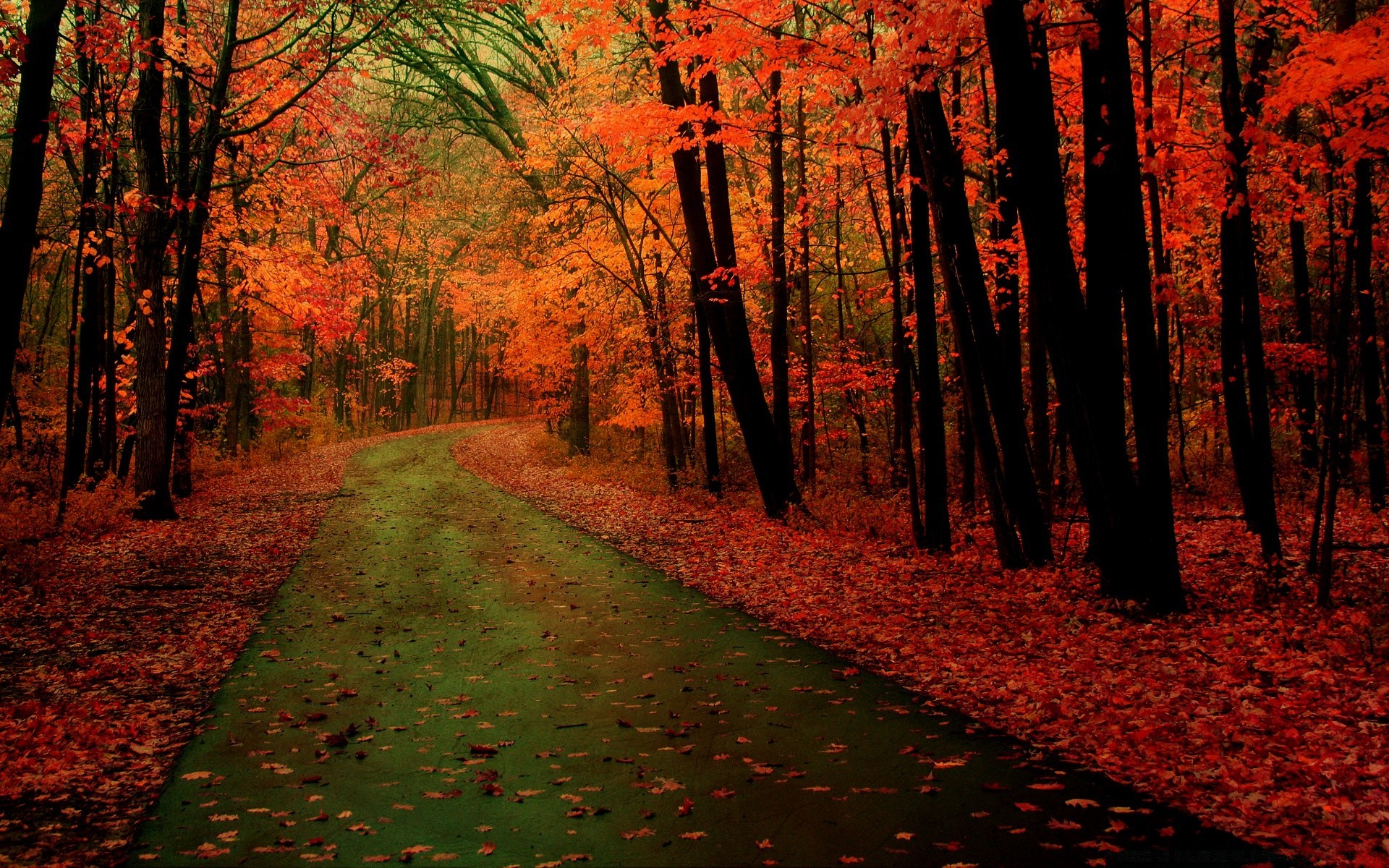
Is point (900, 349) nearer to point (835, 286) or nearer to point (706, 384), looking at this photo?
point (706, 384)

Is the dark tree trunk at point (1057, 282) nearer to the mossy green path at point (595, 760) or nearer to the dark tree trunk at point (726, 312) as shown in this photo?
the mossy green path at point (595, 760)

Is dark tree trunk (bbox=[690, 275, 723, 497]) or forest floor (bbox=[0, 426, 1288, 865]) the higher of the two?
dark tree trunk (bbox=[690, 275, 723, 497])

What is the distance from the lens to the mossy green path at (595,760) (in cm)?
407

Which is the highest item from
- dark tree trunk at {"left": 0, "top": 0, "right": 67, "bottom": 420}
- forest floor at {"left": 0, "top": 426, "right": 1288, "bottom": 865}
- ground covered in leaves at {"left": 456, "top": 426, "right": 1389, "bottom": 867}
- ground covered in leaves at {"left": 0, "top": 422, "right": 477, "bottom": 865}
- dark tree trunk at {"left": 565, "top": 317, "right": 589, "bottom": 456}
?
dark tree trunk at {"left": 0, "top": 0, "right": 67, "bottom": 420}

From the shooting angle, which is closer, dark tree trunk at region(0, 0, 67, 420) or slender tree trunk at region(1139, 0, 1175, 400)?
dark tree trunk at region(0, 0, 67, 420)

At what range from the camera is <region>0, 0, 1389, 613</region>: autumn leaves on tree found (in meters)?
7.62

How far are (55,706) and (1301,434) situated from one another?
1887cm

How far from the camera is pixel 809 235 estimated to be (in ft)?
56.1

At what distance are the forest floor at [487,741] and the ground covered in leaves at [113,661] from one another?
26mm

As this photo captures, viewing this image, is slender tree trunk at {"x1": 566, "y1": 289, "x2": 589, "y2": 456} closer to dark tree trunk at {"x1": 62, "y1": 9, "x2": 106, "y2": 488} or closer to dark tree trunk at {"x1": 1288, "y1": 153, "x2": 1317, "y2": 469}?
dark tree trunk at {"x1": 62, "y1": 9, "x2": 106, "y2": 488}

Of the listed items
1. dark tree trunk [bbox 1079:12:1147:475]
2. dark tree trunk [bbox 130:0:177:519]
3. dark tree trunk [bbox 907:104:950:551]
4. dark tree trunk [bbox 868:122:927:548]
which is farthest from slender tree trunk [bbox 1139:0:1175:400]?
dark tree trunk [bbox 130:0:177:519]

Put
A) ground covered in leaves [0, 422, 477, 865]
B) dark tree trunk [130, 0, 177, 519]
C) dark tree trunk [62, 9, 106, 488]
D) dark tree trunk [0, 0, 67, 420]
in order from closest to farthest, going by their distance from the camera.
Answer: ground covered in leaves [0, 422, 477, 865] < dark tree trunk [0, 0, 67, 420] < dark tree trunk [62, 9, 106, 488] < dark tree trunk [130, 0, 177, 519]

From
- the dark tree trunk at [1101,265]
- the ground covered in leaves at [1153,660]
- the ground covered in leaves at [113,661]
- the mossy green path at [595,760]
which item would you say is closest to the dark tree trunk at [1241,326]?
the ground covered in leaves at [1153,660]

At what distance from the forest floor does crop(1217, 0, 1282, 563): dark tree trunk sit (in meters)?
5.68
